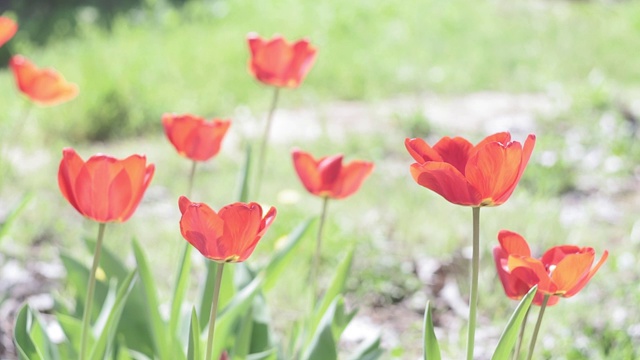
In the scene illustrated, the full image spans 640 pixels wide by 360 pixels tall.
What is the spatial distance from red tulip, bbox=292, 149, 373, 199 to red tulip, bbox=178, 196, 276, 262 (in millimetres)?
517

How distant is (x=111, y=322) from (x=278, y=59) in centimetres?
81

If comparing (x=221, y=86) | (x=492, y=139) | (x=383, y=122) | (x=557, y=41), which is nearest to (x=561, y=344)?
(x=492, y=139)

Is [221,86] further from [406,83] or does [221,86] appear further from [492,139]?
[492,139]

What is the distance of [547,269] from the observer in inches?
54.0

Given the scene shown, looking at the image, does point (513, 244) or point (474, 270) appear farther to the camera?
point (513, 244)

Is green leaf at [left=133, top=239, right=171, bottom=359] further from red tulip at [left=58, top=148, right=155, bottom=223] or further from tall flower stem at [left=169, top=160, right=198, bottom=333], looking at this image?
red tulip at [left=58, top=148, right=155, bottom=223]

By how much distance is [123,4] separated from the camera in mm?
7863

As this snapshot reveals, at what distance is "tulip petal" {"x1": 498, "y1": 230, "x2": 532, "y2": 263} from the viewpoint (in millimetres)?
1340

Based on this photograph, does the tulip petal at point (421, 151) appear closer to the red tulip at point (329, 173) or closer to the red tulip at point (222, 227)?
the red tulip at point (222, 227)

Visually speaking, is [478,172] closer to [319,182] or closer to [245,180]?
[319,182]

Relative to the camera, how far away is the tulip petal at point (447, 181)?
1.20 metres

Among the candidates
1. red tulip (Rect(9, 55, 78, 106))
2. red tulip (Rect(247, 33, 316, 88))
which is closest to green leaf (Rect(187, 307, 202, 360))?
red tulip (Rect(247, 33, 316, 88))

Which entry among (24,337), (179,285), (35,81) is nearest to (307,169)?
(179,285)

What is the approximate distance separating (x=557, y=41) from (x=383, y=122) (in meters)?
3.01
